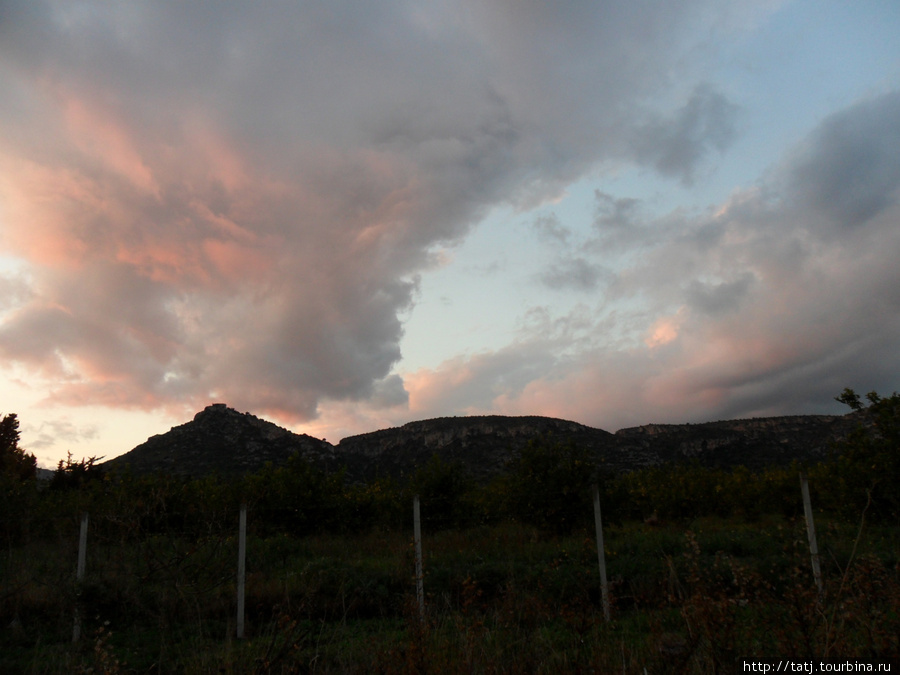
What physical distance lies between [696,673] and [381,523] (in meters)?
17.7

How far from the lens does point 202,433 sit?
147 feet

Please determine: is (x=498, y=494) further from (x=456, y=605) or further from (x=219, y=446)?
(x=219, y=446)

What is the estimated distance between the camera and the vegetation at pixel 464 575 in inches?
127

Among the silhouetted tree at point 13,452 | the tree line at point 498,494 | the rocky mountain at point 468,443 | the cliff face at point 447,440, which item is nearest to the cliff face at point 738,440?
the rocky mountain at point 468,443

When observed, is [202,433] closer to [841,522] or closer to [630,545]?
[630,545]

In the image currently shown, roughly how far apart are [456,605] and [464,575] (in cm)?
151

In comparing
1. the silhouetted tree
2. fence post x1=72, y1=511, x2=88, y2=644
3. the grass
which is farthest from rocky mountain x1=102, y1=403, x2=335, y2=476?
fence post x1=72, y1=511, x2=88, y2=644

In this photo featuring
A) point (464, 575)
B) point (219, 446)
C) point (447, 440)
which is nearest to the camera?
point (464, 575)

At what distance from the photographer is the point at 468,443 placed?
176 ft

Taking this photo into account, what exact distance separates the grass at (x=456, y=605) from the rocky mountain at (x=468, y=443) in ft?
94.5

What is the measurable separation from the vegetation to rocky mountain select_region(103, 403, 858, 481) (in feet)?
68.0

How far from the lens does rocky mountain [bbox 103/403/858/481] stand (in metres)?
41.9

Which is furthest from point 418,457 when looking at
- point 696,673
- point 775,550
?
point 696,673

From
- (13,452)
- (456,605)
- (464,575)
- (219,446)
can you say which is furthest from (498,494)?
(219,446)
